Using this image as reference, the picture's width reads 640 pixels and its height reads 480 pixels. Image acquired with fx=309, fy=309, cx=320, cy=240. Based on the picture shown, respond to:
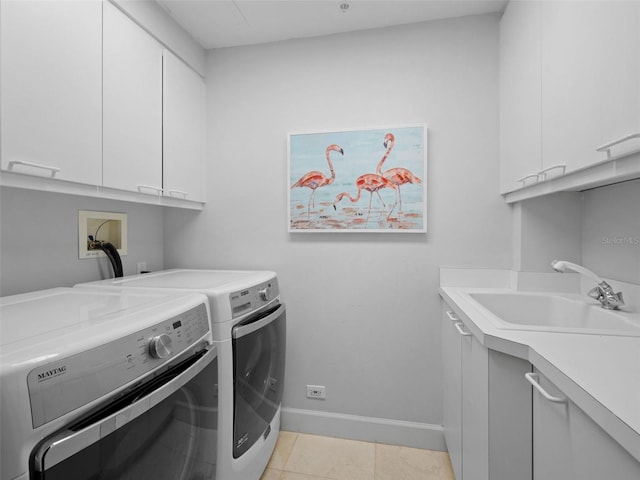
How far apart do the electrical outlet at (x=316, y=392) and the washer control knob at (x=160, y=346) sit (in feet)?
4.21

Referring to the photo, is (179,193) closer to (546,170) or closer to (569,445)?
(546,170)

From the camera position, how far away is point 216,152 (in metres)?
2.10

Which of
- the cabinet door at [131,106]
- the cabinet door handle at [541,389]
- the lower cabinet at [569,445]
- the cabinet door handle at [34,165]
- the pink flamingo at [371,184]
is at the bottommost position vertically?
the lower cabinet at [569,445]

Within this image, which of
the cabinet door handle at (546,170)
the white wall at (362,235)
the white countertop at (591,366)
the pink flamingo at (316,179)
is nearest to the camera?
the white countertop at (591,366)

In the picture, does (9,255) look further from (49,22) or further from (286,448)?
(286,448)

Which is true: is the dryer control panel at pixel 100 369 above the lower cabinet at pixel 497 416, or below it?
above

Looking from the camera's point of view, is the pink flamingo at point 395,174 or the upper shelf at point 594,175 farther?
the pink flamingo at point 395,174

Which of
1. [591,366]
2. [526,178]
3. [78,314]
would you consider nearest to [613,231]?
[526,178]

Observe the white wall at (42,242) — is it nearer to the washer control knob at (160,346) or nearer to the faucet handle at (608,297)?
the washer control knob at (160,346)

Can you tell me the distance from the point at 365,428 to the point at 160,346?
1505mm

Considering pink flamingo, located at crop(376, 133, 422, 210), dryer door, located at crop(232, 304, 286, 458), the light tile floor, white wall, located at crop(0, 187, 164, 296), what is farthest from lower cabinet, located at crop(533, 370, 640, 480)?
white wall, located at crop(0, 187, 164, 296)

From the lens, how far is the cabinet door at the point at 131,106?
135cm

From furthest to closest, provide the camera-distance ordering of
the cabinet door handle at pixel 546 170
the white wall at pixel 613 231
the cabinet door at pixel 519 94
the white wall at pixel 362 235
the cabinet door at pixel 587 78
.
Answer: the white wall at pixel 362 235, the cabinet door at pixel 519 94, the white wall at pixel 613 231, the cabinet door handle at pixel 546 170, the cabinet door at pixel 587 78

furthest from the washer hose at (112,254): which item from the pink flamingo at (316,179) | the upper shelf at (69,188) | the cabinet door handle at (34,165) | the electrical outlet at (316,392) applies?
the electrical outlet at (316,392)
